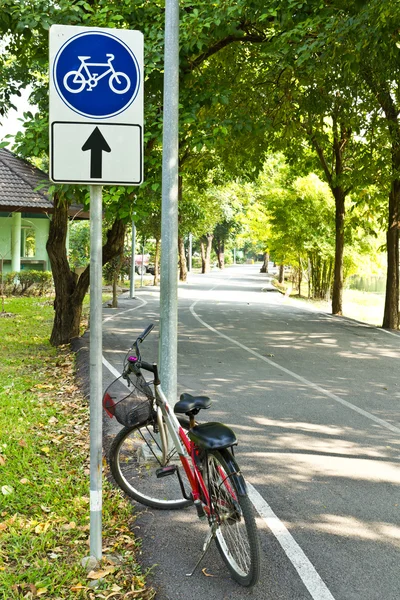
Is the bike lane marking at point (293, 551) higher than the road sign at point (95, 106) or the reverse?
the reverse

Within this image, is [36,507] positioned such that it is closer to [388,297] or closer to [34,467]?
[34,467]

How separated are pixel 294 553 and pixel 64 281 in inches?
428

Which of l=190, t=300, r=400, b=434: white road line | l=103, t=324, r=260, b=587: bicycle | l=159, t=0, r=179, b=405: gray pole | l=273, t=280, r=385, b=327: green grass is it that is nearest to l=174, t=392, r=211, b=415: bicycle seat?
l=103, t=324, r=260, b=587: bicycle

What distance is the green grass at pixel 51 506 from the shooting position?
379cm

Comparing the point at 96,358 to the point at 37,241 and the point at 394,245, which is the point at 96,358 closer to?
the point at 394,245

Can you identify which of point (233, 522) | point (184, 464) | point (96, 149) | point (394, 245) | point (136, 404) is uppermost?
point (96, 149)

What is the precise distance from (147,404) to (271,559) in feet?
4.43

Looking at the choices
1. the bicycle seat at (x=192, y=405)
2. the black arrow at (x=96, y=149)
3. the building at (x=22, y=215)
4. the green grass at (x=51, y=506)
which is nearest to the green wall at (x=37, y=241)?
the building at (x=22, y=215)

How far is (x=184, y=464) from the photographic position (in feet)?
13.8

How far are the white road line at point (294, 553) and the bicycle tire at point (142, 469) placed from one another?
1.88 feet

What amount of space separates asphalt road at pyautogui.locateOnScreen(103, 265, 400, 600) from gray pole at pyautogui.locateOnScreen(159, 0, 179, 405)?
1.26 metres

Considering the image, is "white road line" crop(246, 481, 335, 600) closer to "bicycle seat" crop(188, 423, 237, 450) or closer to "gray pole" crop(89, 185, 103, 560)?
"bicycle seat" crop(188, 423, 237, 450)

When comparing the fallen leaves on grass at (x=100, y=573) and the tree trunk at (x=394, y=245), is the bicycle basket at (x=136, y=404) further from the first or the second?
the tree trunk at (x=394, y=245)

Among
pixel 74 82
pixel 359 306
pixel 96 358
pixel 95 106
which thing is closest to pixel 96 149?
pixel 95 106
